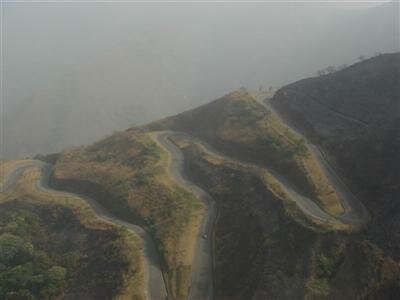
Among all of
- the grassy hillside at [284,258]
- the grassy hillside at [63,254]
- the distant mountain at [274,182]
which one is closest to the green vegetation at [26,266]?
the grassy hillside at [63,254]

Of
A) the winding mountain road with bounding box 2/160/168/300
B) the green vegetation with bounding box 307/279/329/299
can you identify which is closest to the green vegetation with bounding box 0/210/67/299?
the winding mountain road with bounding box 2/160/168/300

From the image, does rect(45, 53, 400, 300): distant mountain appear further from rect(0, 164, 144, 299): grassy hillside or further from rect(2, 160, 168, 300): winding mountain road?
rect(0, 164, 144, 299): grassy hillside

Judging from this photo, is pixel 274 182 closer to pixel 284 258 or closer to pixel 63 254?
pixel 284 258

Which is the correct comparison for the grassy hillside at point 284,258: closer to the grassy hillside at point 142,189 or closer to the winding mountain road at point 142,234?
the grassy hillside at point 142,189

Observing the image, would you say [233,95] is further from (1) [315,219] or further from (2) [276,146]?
(1) [315,219]

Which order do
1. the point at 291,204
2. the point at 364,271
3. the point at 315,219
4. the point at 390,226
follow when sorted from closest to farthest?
1. the point at 364,271
2. the point at 390,226
3. the point at 315,219
4. the point at 291,204

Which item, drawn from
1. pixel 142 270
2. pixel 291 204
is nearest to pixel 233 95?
pixel 291 204
